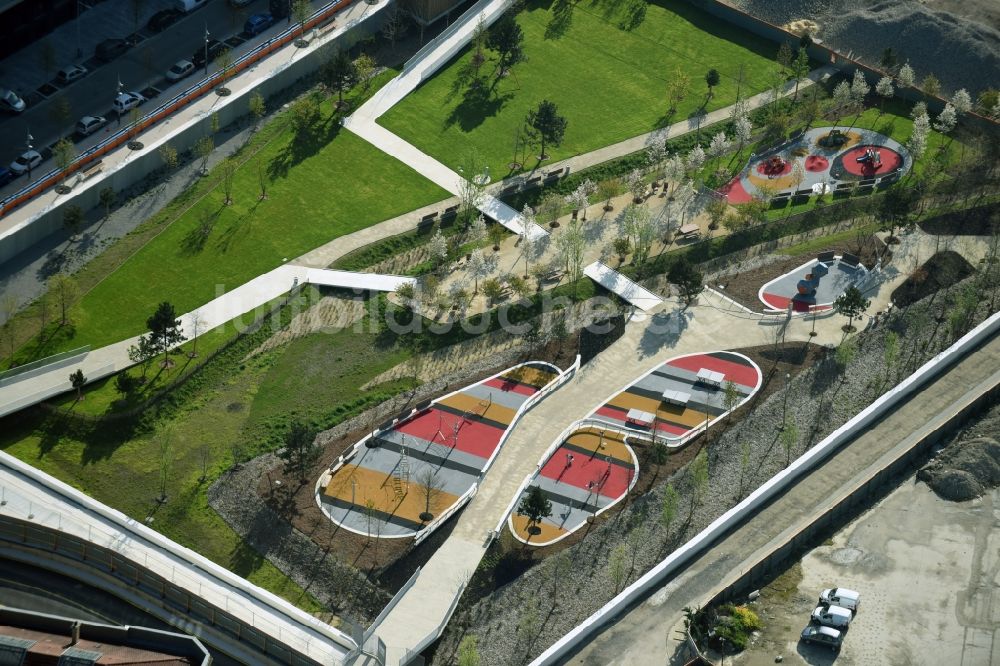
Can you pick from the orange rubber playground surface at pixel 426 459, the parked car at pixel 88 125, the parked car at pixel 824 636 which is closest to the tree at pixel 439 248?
the orange rubber playground surface at pixel 426 459

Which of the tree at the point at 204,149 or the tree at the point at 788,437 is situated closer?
the tree at the point at 788,437

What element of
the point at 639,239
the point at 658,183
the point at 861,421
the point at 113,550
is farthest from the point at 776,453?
the point at 113,550

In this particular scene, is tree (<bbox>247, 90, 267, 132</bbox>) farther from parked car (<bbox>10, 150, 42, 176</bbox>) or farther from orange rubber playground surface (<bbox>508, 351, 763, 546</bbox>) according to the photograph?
orange rubber playground surface (<bbox>508, 351, 763, 546</bbox>)

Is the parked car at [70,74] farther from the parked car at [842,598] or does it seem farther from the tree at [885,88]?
the parked car at [842,598]

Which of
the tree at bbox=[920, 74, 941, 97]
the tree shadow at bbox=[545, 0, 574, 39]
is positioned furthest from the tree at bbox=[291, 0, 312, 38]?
the tree at bbox=[920, 74, 941, 97]

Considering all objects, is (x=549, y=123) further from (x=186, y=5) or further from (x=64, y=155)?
(x=64, y=155)

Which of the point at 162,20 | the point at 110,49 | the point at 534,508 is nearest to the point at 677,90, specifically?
the point at 162,20
